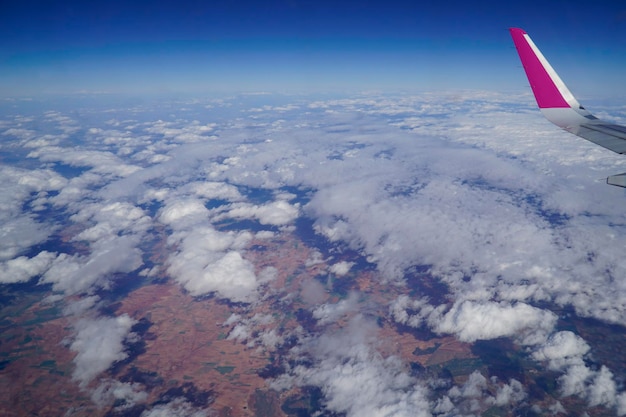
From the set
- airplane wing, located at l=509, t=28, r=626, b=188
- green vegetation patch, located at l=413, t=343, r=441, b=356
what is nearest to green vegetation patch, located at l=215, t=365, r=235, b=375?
green vegetation patch, located at l=413, t=343, r=441, b=356

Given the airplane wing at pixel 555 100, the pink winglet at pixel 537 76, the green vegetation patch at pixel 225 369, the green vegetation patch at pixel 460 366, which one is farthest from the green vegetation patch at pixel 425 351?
the pink winglet at pixel 537 76

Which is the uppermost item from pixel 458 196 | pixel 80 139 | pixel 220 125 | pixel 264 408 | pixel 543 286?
pixel 220 125

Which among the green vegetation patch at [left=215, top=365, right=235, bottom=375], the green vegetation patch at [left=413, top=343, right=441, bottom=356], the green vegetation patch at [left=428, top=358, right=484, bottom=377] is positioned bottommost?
the green vegetation patch at [left=215, top=365, right=235, bottom=375]

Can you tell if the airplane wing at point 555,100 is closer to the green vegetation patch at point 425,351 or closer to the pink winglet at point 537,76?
the pink winglet at point 537,76

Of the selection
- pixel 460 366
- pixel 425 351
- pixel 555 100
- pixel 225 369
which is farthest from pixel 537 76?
pixel 225 369

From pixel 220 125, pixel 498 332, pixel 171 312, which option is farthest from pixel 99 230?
pixel 220 125

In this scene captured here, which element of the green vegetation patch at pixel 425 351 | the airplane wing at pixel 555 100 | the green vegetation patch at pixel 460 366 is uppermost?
the airplane wing at pixel 555 100

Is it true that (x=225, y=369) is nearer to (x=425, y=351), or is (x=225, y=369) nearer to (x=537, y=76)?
(x=425, y=351)

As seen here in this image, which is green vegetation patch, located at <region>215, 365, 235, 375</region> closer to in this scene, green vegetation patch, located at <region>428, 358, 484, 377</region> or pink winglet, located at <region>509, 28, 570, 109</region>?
green vegetation patch, located at <region>428, 358, 484, 377</region>

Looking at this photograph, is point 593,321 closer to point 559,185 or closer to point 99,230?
point 559,185
